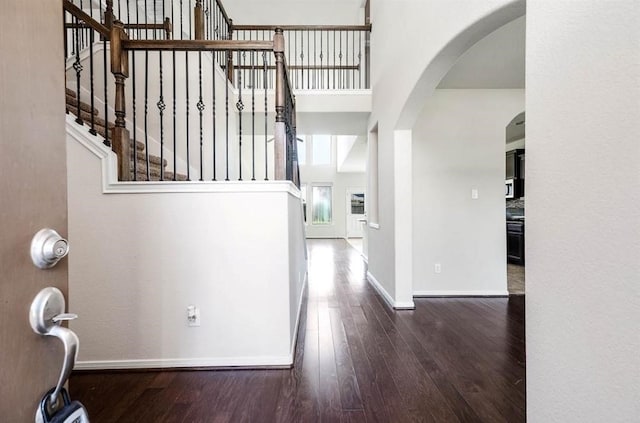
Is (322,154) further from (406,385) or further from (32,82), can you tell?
(32,82)

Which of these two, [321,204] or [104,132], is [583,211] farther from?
[321,204]

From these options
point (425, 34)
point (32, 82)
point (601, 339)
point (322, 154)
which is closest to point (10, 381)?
point (32, 82)

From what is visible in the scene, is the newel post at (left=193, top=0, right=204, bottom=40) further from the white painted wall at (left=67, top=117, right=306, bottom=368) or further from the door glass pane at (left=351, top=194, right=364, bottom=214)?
the door glass pane at (left=351, top=194, right=364, bottom=214)

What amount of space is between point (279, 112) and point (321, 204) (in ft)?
30.3

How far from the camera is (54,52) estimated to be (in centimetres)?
55

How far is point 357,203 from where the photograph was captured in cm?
1129

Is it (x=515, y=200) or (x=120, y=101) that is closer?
(x=120, y=101)

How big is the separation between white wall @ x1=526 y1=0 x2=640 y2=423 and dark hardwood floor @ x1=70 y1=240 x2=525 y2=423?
64 cm

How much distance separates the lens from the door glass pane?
36.9ft

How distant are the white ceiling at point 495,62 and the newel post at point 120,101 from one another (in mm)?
2684

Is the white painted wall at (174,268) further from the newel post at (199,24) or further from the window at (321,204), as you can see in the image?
the window at (321,204)

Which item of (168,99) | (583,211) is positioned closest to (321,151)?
(168,99)

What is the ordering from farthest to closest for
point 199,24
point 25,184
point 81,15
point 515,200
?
point 515,200 < point 199,24 < point 81,15 < point 25,184

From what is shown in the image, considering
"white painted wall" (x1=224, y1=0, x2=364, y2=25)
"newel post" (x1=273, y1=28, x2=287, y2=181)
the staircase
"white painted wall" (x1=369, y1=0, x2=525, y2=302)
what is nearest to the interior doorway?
"white painted wall" (x1=369, y1=0, x2=525, y2=302)
